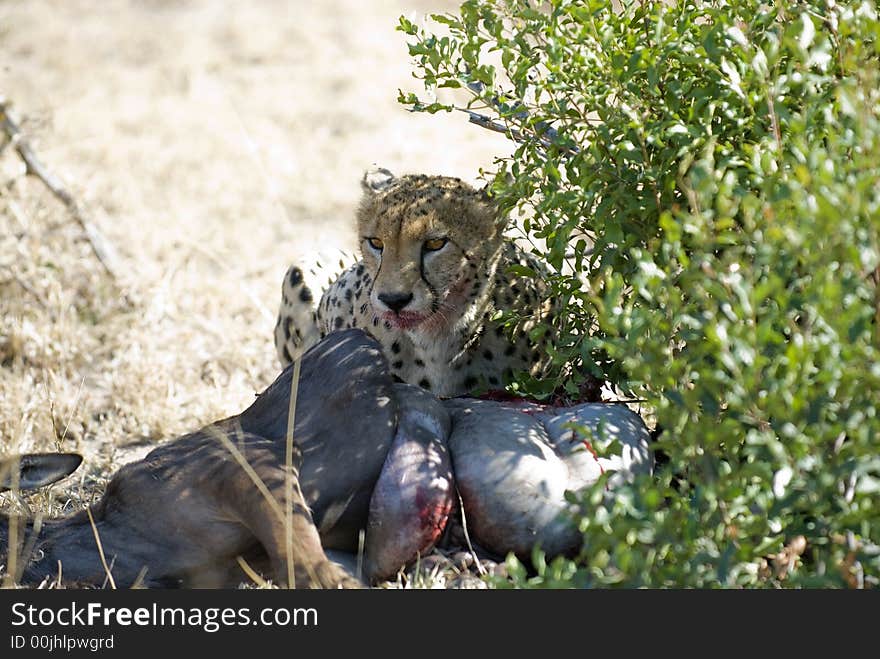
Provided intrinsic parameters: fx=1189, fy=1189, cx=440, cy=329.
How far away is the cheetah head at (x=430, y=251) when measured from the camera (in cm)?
394

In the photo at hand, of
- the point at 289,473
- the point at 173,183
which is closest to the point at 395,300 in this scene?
the point at 289,473

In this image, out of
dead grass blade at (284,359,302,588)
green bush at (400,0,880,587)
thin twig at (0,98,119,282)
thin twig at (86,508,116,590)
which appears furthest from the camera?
thin twig at (0,98,119,282)

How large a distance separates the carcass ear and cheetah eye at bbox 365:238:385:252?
4.25ft

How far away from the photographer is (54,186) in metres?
5.91

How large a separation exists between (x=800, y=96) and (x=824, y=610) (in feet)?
4.48

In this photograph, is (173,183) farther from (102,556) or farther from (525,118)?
(102,556)

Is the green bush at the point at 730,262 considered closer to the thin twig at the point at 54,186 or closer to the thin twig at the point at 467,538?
the thin twig at the point at 467,538

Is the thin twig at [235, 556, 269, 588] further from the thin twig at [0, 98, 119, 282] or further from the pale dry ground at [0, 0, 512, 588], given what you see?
the thin twig at [0, 98, 119, 282]

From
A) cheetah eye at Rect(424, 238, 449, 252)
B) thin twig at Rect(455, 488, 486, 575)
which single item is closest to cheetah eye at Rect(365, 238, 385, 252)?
cheetah eye at Rect(424, 238, 449, 252)

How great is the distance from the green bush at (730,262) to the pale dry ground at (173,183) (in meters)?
0.83

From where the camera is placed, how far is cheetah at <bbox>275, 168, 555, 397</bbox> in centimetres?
396

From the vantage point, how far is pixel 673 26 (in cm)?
339

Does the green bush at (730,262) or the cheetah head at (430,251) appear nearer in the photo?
the green bush at (730,262)

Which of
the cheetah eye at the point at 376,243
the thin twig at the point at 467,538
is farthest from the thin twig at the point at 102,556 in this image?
the cheetah eye at the point at 376,243
